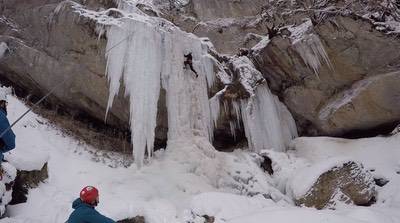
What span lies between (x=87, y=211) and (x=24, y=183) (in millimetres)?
2787

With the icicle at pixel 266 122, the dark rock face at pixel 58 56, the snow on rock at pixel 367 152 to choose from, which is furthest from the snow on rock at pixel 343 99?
the dark rock face at pixel 58 56

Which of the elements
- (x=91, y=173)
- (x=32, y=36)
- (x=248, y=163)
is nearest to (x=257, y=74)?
(x=248, y=163)

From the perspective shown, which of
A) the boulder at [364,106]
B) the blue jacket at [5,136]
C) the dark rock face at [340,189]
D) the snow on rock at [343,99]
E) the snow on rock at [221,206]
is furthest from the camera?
the snow on rock at [343,99]

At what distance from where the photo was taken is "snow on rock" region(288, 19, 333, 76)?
395 inches

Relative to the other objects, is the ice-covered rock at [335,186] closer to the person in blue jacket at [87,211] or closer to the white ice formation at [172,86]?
the white ice formation at [172,86]

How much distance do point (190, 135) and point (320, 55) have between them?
343cm

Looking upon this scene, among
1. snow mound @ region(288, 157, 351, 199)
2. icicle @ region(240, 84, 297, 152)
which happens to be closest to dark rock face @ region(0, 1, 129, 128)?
icicle @ region(240, 84, 297, 152)

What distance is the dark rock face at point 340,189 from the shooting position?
301 inches

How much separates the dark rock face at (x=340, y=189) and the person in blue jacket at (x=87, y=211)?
173 inches

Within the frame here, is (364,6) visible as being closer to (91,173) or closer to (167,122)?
(167,122)

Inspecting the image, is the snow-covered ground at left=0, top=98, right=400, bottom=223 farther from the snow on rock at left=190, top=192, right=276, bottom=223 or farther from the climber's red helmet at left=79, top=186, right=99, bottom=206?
the climber's red helmet at left=79, top=186, right=99, bottom=206

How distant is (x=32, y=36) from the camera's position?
34.4ft

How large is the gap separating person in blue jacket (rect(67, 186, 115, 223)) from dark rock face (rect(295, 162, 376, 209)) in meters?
4.38

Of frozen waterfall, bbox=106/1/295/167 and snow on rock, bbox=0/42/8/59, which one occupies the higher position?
snow on rock, bbox=0/42/8/59
